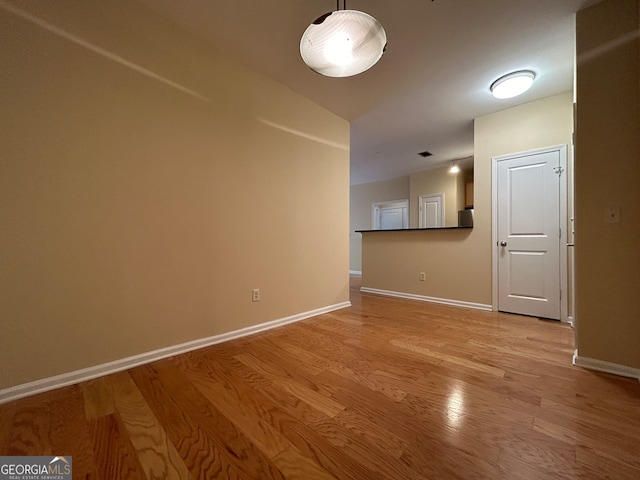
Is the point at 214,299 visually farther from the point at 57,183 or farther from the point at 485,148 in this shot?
the point at 485,148

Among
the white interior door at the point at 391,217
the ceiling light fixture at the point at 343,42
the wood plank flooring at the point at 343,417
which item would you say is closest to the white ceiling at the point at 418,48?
the ceiling light fixture at the point at 343,42

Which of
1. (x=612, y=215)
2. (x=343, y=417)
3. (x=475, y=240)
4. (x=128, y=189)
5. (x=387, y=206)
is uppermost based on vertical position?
(x=387, y=206)

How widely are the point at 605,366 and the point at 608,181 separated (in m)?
1.23

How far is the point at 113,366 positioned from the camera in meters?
1.61

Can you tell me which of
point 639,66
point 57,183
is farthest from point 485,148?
point 57,183

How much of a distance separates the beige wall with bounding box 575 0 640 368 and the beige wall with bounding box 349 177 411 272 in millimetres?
4676

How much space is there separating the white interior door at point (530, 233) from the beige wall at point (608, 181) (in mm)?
1268

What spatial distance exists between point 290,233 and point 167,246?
45.6 inches

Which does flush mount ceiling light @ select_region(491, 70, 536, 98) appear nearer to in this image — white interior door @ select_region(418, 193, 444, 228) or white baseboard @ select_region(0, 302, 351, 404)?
white interior door @ select_region(418, 193, 444, 228)

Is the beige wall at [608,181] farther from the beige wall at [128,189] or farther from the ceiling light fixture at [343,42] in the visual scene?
the beige wall at [128,189]

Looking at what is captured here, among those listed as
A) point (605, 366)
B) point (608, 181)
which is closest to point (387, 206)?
point (608, 181)

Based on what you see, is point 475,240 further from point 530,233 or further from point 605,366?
point 605,366

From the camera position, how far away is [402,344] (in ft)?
6.77

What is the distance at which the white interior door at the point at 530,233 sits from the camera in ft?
9.00
